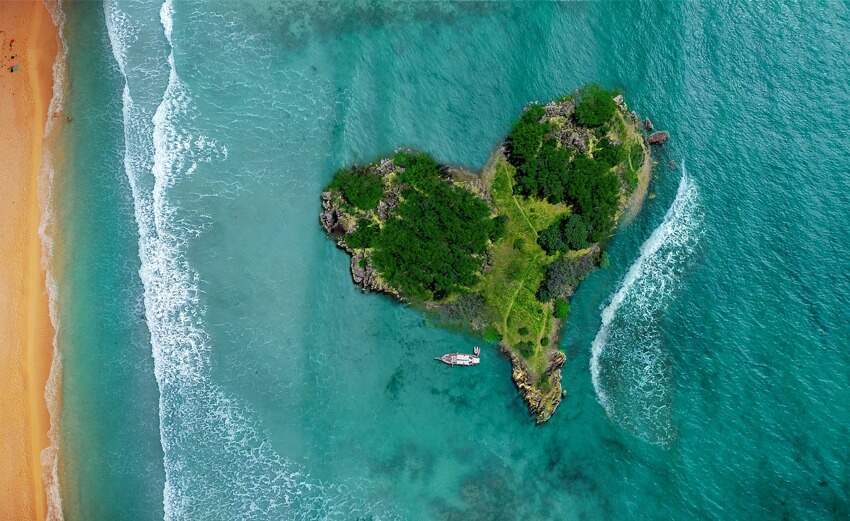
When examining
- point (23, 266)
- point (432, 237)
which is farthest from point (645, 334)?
point (23, 266)

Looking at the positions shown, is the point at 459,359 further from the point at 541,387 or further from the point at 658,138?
the point at 658,138

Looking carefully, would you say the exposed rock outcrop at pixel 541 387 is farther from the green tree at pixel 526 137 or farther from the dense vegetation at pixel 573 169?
the green tree at pixel 526 137

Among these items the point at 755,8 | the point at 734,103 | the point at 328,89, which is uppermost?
the point at 755,8

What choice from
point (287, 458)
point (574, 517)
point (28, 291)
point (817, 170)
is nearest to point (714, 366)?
point (574, 517)

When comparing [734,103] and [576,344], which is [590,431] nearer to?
[576,344]

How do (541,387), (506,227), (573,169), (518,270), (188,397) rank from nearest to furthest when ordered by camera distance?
(188,397), (541,387), (518,270), (506,227), (573,169)

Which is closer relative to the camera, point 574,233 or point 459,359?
point 459,359

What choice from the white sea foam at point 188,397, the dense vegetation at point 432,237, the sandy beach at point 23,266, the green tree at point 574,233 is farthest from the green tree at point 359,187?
the sandy beach at point 23,266
